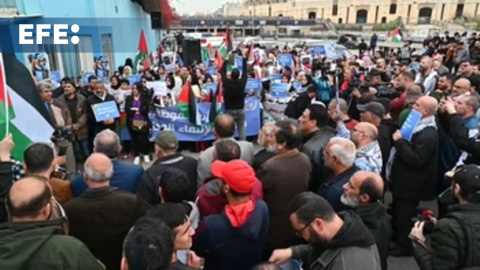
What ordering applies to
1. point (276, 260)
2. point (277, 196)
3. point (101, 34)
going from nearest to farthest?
point (276, 260) → point (277, 196) → point (101, 34)

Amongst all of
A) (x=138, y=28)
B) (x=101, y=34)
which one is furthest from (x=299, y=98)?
(x=138, y=28)

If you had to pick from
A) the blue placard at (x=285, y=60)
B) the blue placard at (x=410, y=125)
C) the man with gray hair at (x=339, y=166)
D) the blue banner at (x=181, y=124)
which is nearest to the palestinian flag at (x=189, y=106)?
the blue banner at (x=181, y=124)

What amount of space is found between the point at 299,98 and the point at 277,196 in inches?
155

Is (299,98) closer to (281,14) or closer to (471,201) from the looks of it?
(471,201)

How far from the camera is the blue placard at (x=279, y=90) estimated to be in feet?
29.9

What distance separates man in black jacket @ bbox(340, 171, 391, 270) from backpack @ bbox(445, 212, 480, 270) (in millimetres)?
496

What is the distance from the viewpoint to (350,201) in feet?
9.20

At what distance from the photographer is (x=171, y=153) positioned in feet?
12.1

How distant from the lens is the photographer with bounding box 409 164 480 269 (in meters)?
2.17

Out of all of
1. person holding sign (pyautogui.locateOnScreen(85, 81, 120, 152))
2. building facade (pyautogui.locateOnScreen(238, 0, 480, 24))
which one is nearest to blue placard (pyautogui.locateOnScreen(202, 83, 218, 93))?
person holding sign (pyautogui.locateOnScreen(85, 81, 120, 152))

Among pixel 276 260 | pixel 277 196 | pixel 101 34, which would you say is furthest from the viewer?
pixel 101 34

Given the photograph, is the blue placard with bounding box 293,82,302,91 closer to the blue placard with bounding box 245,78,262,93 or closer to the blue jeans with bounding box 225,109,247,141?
the blue placard with bounding box 245,78,262,93

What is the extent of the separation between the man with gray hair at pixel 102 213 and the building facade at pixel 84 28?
30.6 ft

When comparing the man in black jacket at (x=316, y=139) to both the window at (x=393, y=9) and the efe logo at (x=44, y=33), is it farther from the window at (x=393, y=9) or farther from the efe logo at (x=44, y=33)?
the window at (x=393, y=9)
